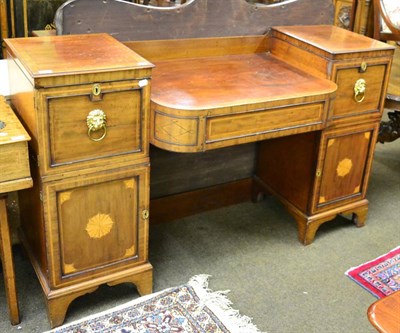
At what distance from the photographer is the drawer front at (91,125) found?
149 cm

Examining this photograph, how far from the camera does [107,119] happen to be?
1574 millimetres

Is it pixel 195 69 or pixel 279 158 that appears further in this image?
pixel 279 158

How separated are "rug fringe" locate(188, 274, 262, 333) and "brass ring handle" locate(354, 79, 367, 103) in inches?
35.0

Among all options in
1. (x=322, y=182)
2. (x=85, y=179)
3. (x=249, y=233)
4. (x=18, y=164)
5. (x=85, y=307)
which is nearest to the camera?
(x=18, y=164)

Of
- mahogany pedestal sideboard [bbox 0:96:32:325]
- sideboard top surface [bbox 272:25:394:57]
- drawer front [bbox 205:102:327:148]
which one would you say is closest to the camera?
mahogany pedestal sideboard [bbox 0:96:32:325]

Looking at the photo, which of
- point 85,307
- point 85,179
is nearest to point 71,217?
point 85,179

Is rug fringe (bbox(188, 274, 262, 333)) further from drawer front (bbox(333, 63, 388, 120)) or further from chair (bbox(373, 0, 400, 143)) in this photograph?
chair (bbox(373, 0, 400, 143))

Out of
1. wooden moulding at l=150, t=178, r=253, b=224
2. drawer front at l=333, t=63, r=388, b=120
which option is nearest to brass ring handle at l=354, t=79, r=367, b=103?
drawer front at l=333, t=63, r=388, b=120

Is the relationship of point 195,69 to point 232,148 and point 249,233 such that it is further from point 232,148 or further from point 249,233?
point 249,233

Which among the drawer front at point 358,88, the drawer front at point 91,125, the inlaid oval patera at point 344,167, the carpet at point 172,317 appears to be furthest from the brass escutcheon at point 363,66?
the carpet at point 172,317

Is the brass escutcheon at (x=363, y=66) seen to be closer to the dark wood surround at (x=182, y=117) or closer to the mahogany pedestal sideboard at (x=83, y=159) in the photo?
the dark wood surround at (x=182, y=117)

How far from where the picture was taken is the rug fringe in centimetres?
182

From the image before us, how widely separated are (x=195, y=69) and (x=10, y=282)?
0.98 metres

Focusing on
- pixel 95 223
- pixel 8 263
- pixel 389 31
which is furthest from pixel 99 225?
pixel 389 31
